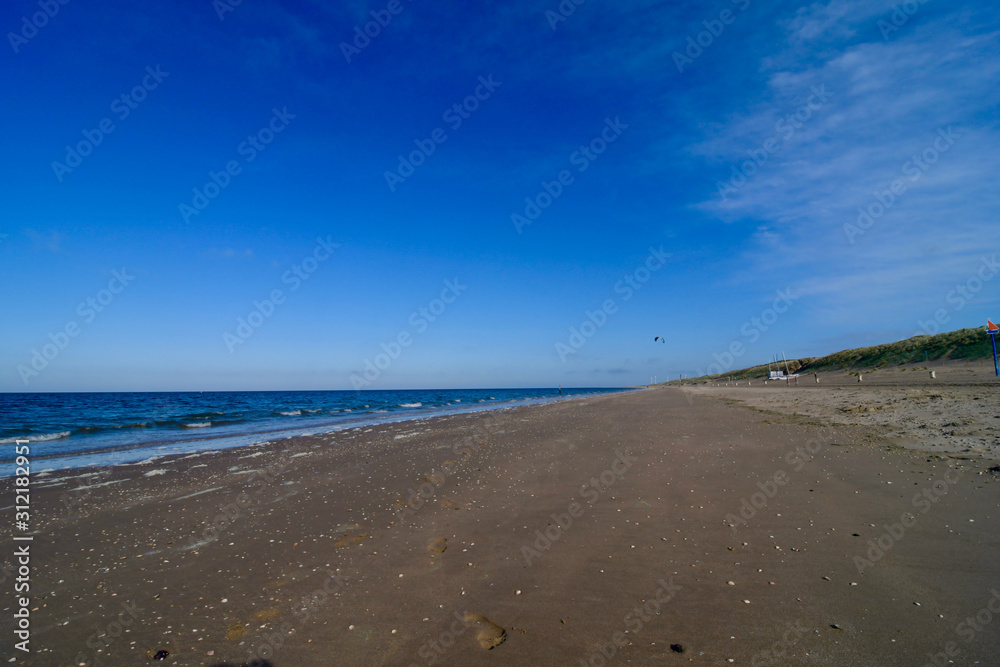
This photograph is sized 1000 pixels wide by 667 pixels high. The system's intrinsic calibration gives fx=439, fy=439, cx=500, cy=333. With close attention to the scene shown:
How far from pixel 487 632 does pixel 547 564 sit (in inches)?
62.8

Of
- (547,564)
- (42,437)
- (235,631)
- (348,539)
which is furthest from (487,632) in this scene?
(42,437)

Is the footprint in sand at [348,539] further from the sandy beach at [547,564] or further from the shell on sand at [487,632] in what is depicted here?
the shell on sand at [487,632]

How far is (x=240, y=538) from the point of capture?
7301mm

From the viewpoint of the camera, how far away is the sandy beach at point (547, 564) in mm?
4133

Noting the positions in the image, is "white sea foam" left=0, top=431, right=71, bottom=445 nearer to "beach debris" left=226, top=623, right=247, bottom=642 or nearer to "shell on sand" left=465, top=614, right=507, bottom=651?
"beach debris" left=226, top=623, right=247, bottom=642

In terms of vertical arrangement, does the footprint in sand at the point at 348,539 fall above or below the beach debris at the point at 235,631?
below

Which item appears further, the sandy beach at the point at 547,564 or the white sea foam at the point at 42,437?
the white sea foam at the point at 42,437

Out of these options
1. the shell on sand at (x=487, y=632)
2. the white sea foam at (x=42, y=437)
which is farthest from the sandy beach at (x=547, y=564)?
the white sea foam at (x=42, y=437)

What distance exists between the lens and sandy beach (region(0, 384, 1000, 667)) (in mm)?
4133

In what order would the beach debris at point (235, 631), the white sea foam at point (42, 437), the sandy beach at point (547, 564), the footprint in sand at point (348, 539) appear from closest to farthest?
the sandy beach at point (547, 564), the beach debris at point (235, 631), the footprint in sand at point (348, 539), the white sea foam at point (42, 437)

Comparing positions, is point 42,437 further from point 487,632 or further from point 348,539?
point 487,632

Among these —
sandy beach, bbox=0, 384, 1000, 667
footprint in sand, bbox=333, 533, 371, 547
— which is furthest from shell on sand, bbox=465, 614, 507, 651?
footprint in sand, bbox=333, 533, 371, 547

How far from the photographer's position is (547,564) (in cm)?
580

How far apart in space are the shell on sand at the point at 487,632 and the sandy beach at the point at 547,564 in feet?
0.08
